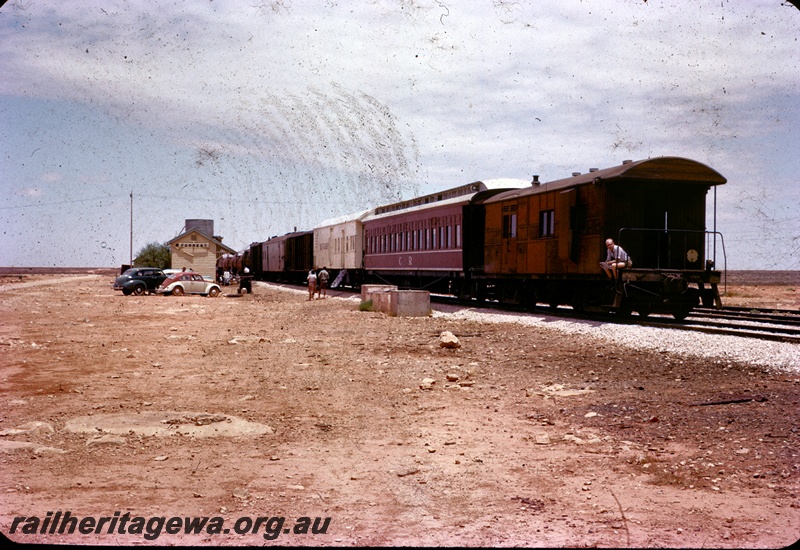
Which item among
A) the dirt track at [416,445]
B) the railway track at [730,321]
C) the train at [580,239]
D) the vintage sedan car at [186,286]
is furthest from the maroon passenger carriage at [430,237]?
the dirt track at [416,445]

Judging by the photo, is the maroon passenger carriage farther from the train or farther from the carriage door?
the carriage door

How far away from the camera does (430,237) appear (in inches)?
1079

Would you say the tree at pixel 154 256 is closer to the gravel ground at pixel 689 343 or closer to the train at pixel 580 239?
the train at pixel 580 239

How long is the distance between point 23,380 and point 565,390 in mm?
7657

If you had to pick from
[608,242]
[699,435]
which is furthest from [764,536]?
[608,242]

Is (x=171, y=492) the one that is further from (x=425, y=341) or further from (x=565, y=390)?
(x=425, y=341)

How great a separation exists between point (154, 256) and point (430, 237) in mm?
82214

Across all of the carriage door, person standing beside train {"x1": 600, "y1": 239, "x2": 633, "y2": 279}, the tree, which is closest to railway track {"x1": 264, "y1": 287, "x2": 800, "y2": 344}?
person standing beside train {"x1": 600, "y1": 239, "x2": 633, "y2": 279}

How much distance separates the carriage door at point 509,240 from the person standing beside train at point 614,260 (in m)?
4.97

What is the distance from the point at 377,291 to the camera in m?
22.8

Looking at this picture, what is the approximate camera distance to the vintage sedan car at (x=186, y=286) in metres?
36.3

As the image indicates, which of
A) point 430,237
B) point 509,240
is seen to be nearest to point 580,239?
point 509,240

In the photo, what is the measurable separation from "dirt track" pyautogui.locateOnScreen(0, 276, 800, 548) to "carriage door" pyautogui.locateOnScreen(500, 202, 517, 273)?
8555 mm

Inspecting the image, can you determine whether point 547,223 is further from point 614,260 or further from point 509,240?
point 614,260
